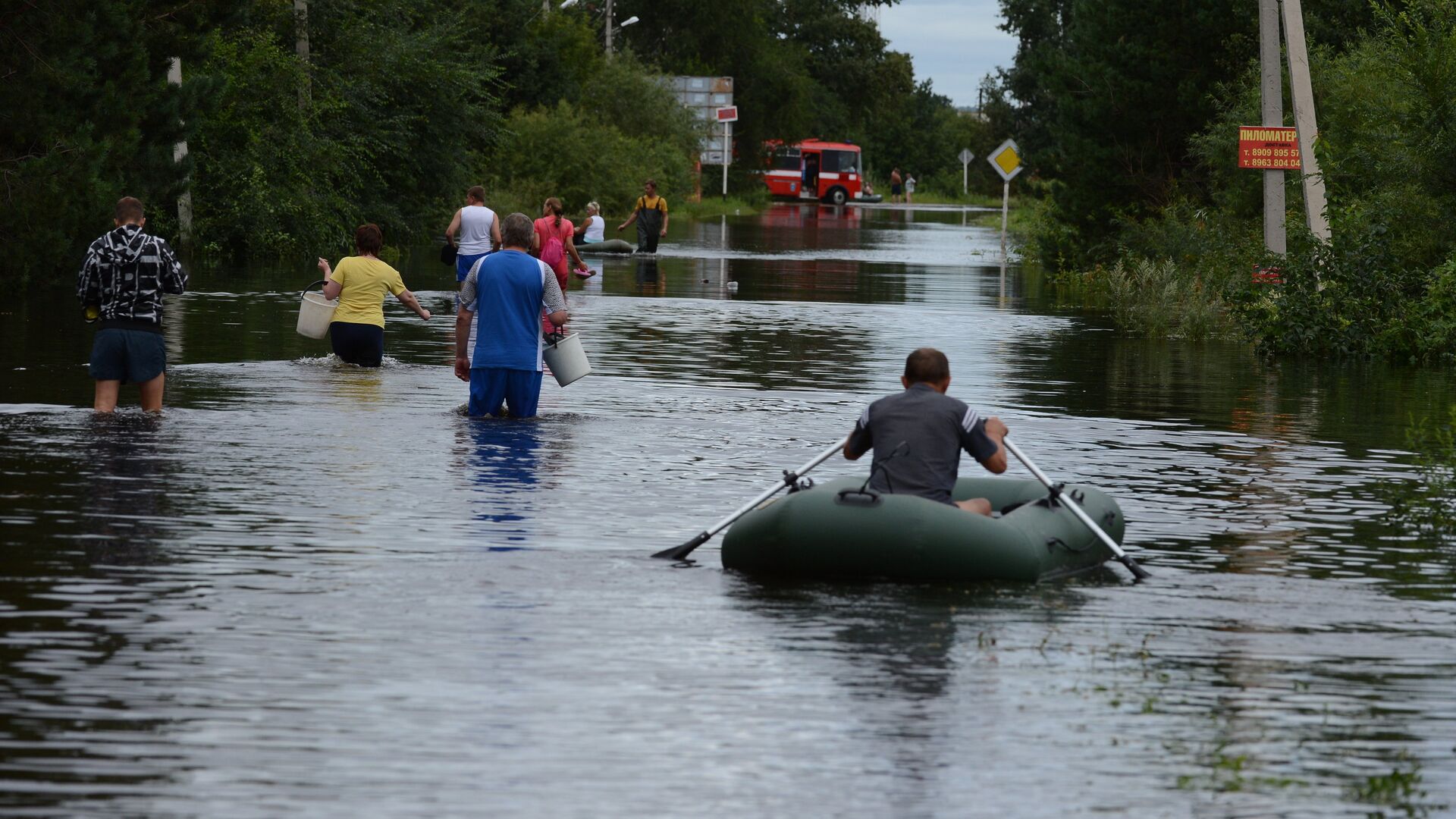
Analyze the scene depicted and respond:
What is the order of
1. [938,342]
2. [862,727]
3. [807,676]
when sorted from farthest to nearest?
[938,342], [807,676], [862,727]

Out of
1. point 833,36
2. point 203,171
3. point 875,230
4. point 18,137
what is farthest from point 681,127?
point 18,137

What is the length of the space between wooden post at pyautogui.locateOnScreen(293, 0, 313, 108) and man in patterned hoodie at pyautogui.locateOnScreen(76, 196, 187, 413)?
2879 cm

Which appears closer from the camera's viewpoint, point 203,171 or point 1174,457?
point 1174,457

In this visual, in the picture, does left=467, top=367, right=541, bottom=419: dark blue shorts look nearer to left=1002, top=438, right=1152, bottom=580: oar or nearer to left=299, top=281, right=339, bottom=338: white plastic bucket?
left=299, top=281, right=339, bottom=338: white plastic bucket

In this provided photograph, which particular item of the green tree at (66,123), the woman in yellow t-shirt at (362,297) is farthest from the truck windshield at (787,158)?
the woman in yellow t-shirt at (362,297)

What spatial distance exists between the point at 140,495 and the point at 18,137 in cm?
1595

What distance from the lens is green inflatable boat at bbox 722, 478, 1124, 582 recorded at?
1020 cm

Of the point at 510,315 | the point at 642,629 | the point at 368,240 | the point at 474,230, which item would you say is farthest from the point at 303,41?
the point at 642,629


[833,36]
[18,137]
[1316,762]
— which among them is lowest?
[1316,762]

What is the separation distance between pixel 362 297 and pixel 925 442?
1026 centimetres

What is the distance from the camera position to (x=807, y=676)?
27.0ft

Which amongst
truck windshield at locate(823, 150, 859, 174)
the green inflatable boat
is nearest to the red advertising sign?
the green inflatable boat

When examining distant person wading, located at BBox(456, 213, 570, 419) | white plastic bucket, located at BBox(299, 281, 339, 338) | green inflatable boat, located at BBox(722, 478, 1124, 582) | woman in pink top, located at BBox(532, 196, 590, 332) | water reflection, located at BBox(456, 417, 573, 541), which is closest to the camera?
green inflatable boat, located at BBox(722, 478, 1124, 582)

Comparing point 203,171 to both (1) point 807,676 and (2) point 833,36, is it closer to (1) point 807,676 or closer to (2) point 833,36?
(1) point 807,676
